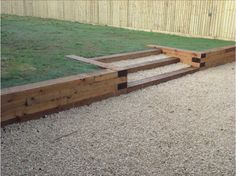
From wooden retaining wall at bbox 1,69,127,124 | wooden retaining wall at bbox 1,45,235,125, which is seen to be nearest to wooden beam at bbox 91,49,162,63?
wooden retaining wall at bbox 1,45,235,125

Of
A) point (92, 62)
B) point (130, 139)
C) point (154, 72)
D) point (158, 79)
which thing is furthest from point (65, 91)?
point (154, 72)

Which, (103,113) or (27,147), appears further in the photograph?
(103,113)

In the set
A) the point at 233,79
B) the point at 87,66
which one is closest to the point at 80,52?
the point at 87,66

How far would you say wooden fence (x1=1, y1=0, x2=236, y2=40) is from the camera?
685cm

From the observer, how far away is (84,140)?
2436mm

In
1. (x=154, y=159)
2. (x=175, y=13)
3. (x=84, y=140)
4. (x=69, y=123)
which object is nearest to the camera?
(x=154, y=159)

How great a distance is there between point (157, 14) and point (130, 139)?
6.13 m

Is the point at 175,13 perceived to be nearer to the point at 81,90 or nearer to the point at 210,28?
the point at 210,28

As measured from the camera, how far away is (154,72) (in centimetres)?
451

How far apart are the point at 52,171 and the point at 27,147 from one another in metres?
0.41

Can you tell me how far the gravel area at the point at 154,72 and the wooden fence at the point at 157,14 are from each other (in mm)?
2415

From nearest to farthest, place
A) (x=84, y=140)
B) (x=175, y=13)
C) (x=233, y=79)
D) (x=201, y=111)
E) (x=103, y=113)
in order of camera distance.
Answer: (x=84, y=140) → (x=103, y=113) → (x=201, y=111) → (x=233, y=79) → (x=175, y=13)

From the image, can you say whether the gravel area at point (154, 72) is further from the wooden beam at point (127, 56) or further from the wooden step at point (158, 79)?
the wooden beam at point (127, 56)

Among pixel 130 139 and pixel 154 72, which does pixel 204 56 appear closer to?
pixel 154 72
